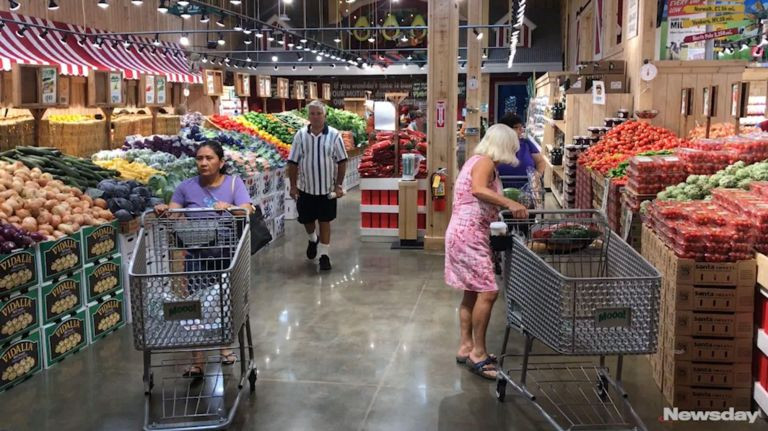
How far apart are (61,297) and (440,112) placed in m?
4.56

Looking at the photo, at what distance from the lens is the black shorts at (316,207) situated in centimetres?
742

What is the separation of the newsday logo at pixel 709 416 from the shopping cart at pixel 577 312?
0.78 ft

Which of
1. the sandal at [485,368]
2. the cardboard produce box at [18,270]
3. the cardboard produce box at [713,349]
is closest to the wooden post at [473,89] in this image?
the sandal at [485,368]

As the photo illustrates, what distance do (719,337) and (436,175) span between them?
14.6 feet

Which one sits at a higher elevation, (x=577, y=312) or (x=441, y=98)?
(x=441, y=98)

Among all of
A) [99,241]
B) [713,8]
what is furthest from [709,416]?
[713,8]

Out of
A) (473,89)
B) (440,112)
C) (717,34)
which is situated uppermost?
(717,34)

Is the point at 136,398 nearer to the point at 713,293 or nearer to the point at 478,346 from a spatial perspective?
the point at 478,346

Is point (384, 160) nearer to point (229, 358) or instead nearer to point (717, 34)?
point (229, 358)

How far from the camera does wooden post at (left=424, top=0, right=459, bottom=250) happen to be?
25.8ft

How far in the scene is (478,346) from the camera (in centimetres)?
448

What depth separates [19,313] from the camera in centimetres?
435

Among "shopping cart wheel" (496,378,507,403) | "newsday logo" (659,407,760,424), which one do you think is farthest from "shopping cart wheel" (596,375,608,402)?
"shopping cart wheel" (496,378,507,403)

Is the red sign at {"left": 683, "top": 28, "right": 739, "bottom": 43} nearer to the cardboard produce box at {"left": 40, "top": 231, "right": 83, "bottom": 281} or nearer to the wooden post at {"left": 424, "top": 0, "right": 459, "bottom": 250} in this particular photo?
the wooden post at {"left": 424, "top": 0, "right": 459, "bottom": 250}
